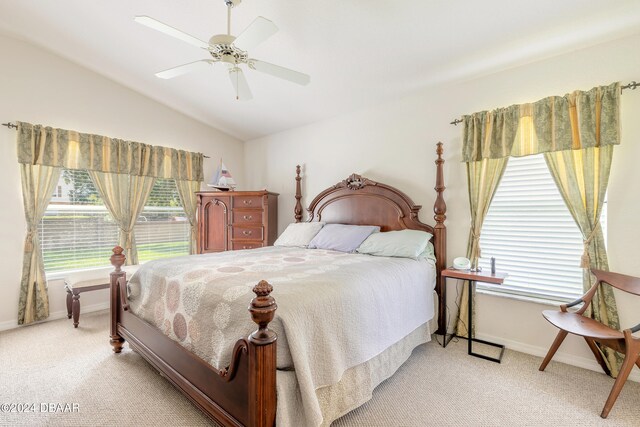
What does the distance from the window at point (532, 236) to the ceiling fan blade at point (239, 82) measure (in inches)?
97.9

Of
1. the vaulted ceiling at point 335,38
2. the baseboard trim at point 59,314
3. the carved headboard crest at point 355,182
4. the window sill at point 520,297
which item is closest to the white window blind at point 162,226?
the baseboard trim at point 59,314

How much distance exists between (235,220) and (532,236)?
3612 mm

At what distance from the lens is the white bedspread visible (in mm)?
1558

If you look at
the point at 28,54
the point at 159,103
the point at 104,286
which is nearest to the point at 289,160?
the point at 159,103

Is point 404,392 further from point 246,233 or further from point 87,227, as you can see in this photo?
point 87,227

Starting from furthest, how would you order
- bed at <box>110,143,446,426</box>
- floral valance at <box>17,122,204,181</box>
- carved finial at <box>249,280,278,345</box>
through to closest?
floral valance at <box>17,122,204,181</box>
bed at <box>110,143,446,426</box>
carved finial at <box>249,280,278,345</box>

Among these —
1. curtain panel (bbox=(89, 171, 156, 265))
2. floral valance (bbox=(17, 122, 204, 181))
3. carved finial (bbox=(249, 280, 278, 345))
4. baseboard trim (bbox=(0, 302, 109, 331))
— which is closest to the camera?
carved finial (bbox=(249, 280, 278, 345))

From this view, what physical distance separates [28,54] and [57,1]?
111cm

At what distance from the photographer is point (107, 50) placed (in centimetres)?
340

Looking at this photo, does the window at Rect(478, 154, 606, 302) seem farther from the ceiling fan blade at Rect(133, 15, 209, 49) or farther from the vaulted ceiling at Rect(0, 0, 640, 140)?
the ceiling fan blade at Rect(133, 15, 209, 49)

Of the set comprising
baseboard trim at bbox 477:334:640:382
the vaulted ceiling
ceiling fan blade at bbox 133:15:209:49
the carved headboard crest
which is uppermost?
the vaulted ceiling

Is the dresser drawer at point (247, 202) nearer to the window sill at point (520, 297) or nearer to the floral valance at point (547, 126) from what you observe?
the floral valance at point (547, 126)

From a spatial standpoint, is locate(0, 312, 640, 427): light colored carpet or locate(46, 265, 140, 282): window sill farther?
locate(46, 265, 140, 282): window sill

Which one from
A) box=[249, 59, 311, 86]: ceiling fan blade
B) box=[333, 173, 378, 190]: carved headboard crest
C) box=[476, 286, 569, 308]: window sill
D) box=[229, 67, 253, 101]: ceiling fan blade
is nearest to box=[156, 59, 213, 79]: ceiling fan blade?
box=[229, 67, 253, 101]: ceiling fan blade
